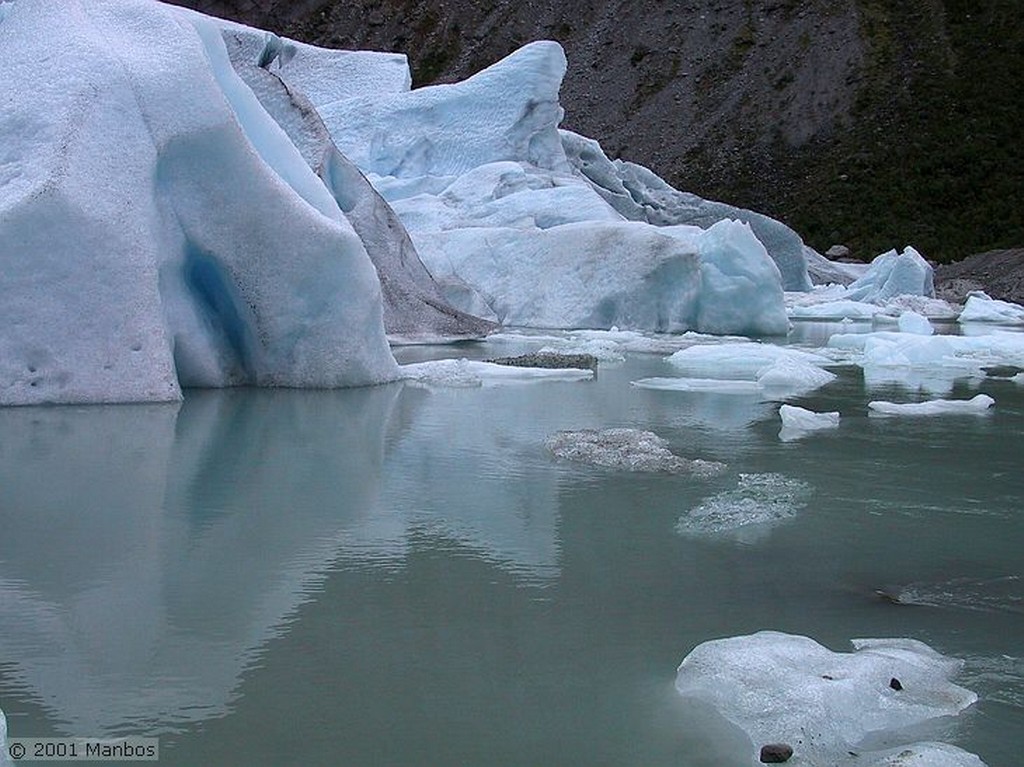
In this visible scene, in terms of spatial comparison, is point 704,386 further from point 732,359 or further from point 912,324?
point 912,324

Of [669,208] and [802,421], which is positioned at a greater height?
[802,421]

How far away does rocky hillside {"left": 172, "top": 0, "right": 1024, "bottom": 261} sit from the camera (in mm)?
39031

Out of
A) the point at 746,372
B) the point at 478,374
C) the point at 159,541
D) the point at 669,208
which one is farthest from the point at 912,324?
the point at 159,541

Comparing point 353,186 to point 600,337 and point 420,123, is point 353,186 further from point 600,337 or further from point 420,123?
point 420,123

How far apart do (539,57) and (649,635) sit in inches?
670

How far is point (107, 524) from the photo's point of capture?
→ 343 centimetres

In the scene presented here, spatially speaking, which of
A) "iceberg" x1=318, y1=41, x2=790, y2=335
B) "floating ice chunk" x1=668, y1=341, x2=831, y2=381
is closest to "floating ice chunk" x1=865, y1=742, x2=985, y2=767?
"floating ice chunk" x1=668, y1=341, x2=831, y2=381

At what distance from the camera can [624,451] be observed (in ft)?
15.7

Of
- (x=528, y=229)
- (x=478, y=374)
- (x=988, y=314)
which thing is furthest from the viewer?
(x=988, y=314)

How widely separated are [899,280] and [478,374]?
1725 cm

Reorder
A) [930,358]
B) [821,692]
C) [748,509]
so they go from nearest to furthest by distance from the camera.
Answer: [821,692]
[748,509]
[930,358]

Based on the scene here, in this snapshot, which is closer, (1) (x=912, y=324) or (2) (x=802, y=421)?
(2) (x=802, y=421)

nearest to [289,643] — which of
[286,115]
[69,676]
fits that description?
[69,676]

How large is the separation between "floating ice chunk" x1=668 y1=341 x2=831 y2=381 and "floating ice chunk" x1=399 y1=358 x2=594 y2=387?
1.28 metres
